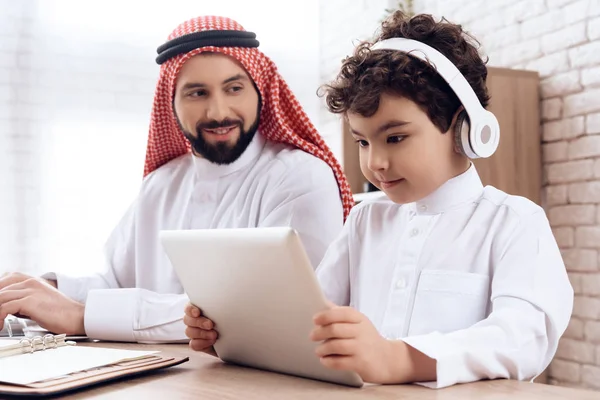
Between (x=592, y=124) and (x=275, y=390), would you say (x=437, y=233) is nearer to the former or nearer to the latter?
(x=275, y=390)

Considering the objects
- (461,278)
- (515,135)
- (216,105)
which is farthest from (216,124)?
(515,135)

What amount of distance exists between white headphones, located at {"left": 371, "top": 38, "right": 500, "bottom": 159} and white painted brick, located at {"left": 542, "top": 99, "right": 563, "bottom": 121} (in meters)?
2.01

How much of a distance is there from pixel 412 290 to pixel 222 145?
83 cm

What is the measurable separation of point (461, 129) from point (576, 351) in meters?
2.11

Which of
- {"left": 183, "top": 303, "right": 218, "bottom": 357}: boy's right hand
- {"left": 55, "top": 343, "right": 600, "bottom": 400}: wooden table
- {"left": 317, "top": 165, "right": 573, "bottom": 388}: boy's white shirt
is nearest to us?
{"left": 55, "top": 343, "right": 600, "bottom": 400}: wooden table

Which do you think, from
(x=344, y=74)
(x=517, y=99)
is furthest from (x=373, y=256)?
(x=517, y=99)

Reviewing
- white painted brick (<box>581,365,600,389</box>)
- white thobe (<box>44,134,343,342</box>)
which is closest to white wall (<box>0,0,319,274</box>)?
white thobe (<box>44,134,343,342</box>)

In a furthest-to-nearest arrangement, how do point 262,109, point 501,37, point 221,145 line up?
point 501,37, point 262,109, point 221,145

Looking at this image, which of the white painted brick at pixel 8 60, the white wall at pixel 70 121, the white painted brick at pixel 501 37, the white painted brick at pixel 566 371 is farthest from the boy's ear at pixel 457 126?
the white painted brick at pixel 8 60

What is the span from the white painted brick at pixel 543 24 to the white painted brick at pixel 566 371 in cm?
143

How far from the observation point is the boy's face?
1.31m

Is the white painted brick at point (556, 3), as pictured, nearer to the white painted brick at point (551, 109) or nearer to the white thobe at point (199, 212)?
the white painted brick at point (551, 109)

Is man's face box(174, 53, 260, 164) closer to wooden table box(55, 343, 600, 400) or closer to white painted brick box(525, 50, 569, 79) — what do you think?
wooden table box(55, 343, 600, 400)

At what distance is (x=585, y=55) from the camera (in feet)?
9.87
